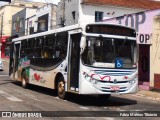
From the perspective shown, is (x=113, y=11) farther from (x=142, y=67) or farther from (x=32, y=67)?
(x=32, y=67)

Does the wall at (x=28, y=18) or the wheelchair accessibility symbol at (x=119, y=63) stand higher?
the wall at (x=28, y=18)

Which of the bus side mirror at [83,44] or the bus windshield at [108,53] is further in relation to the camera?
the bus windshield at [108,53]

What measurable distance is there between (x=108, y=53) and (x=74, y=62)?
1.34m

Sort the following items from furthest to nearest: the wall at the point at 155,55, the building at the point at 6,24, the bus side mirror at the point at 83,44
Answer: the building at the point at 6,24 < the wall at the point at 155,55 < the bus side mirror at the point at 83,44

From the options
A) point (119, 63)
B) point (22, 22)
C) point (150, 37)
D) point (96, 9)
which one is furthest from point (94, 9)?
point (119, 63)

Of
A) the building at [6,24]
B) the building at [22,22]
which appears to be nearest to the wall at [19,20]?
the building at [22,22]

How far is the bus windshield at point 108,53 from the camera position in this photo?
13.6 meters

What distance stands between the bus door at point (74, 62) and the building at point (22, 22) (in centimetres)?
4833

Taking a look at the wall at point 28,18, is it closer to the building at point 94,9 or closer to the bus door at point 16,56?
the building at point 94,9

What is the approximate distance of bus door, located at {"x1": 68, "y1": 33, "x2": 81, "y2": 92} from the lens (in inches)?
549

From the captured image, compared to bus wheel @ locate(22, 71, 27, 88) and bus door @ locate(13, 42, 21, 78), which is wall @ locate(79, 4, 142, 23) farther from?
bus wheel @ locate(22, 71, 27, 88)

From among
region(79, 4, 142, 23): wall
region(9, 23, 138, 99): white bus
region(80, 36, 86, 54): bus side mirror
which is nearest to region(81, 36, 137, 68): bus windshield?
region(9, 23, 138, 99): white bus

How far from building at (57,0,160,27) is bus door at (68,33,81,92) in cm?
2608

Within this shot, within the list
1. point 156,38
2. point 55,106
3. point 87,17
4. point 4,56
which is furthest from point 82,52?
point 4,56
